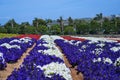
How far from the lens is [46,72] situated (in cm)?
1075

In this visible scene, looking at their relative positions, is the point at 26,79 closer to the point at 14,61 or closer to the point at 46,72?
the point at 46,72

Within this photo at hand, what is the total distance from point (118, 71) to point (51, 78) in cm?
325

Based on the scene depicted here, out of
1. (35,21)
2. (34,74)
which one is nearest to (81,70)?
(34,74)

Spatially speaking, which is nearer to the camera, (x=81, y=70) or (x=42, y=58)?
(x=81, y=70)

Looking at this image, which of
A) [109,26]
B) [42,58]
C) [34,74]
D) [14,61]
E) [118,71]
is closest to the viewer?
[34,74]

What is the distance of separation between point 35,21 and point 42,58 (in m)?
85.4

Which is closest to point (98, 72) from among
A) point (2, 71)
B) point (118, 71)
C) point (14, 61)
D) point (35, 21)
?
point (118, 71)

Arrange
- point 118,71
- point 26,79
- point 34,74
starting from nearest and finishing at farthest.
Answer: point 26,79, point 34,74, point 118,71

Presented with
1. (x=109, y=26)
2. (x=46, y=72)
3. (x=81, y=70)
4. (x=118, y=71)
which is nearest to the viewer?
(x=46, y=72)

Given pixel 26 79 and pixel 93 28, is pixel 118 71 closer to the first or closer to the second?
pixel 26 79

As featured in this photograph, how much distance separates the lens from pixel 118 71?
1202 centimetres

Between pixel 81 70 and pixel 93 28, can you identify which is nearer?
pixel 81 70

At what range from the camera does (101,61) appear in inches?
547

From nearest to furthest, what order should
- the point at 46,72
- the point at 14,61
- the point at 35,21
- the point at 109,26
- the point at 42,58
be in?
the point at 46,72
the point at 42,58
the point at 14,61
the point at 109,26
the point at 35,21
